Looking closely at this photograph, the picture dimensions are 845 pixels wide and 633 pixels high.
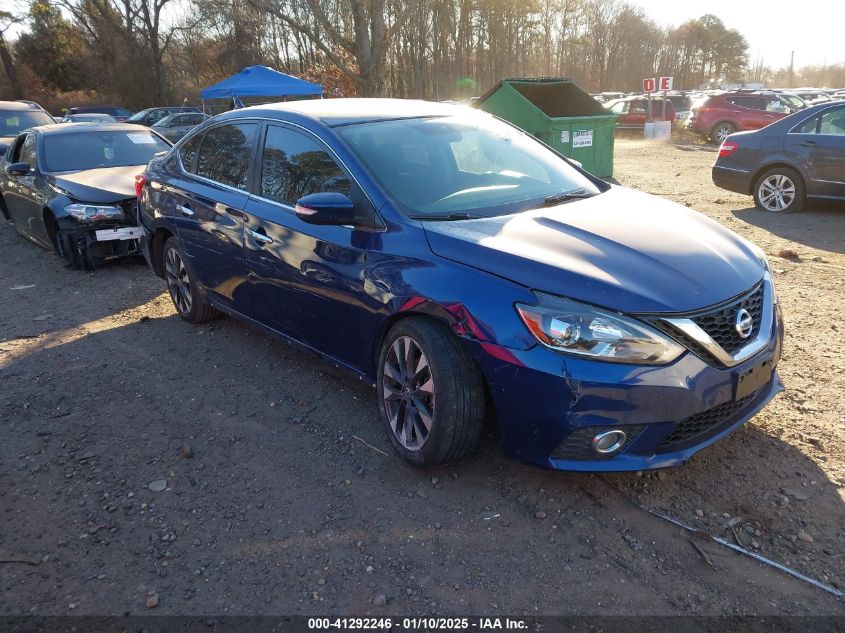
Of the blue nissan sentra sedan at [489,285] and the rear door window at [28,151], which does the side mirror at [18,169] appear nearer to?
the rear door window at [28,151]

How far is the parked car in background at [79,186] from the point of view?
22.2 ft

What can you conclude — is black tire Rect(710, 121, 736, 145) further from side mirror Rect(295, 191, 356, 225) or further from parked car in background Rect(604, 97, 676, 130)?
side mirror Rect(295, 191, 356, 225)

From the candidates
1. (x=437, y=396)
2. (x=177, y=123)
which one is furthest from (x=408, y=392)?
(x=177, y=123)

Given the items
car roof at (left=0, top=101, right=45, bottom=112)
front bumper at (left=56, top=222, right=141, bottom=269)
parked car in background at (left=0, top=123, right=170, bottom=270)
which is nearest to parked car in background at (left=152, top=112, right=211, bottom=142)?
car roof at (left=0, top=101, right=45, bottom=112)

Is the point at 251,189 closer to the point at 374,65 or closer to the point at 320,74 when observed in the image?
the point at 374,65

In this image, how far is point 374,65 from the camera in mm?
17016

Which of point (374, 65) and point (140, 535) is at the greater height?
point (374, 65)

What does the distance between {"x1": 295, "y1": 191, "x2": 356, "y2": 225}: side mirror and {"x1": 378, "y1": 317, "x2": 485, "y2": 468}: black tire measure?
0.60 m

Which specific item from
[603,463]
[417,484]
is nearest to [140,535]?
[417,484]

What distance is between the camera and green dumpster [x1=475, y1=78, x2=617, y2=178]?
11.1m

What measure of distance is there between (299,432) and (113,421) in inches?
44.8

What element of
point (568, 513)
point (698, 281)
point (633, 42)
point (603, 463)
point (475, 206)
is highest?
point (633, 42)

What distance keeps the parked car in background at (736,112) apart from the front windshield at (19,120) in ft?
56.6

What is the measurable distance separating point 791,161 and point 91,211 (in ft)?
28.3
